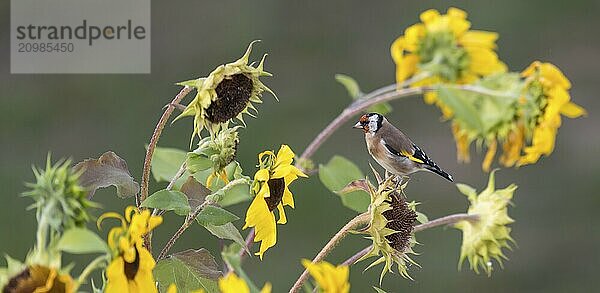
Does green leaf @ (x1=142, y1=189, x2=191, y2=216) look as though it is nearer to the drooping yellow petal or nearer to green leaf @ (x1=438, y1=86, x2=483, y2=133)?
the drooping yellow petal

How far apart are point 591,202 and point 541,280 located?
9.9 inches

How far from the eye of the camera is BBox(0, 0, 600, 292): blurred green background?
1850mm

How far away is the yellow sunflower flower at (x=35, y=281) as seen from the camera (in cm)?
33

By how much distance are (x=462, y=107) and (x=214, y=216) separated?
0.96 feet

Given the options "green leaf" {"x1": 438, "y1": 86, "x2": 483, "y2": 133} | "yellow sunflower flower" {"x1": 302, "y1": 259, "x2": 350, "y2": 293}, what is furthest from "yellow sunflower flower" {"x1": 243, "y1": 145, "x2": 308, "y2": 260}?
"green leaf" {"x1": 438, "y1": 86, "x2": 483, "y2": 133}

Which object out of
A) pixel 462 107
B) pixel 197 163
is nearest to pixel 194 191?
pixel 197 163

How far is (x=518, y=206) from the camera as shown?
2.06 metres

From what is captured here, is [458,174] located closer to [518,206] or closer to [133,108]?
[518,206]

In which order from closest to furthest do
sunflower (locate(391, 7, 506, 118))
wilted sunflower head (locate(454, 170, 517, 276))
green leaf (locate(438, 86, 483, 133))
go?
wilted sunflower head (locate(454, 170, 517, 276)) → green leaf (locate(438, 86, 483, 133)) → sunflower (locate(391, 7, 506, 118))

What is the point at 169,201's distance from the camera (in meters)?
0.46

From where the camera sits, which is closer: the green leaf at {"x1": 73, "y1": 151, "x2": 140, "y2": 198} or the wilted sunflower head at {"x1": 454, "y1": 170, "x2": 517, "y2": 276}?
the green leaf at {"x1": 73, "y1": 151, "x2": 140, "y2": 198}

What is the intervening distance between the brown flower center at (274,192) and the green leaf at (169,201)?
1.5 inches

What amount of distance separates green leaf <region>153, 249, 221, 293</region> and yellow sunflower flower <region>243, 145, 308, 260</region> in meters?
0.03

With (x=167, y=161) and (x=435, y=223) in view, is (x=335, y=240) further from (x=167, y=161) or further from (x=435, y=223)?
(x=167, y=161)
